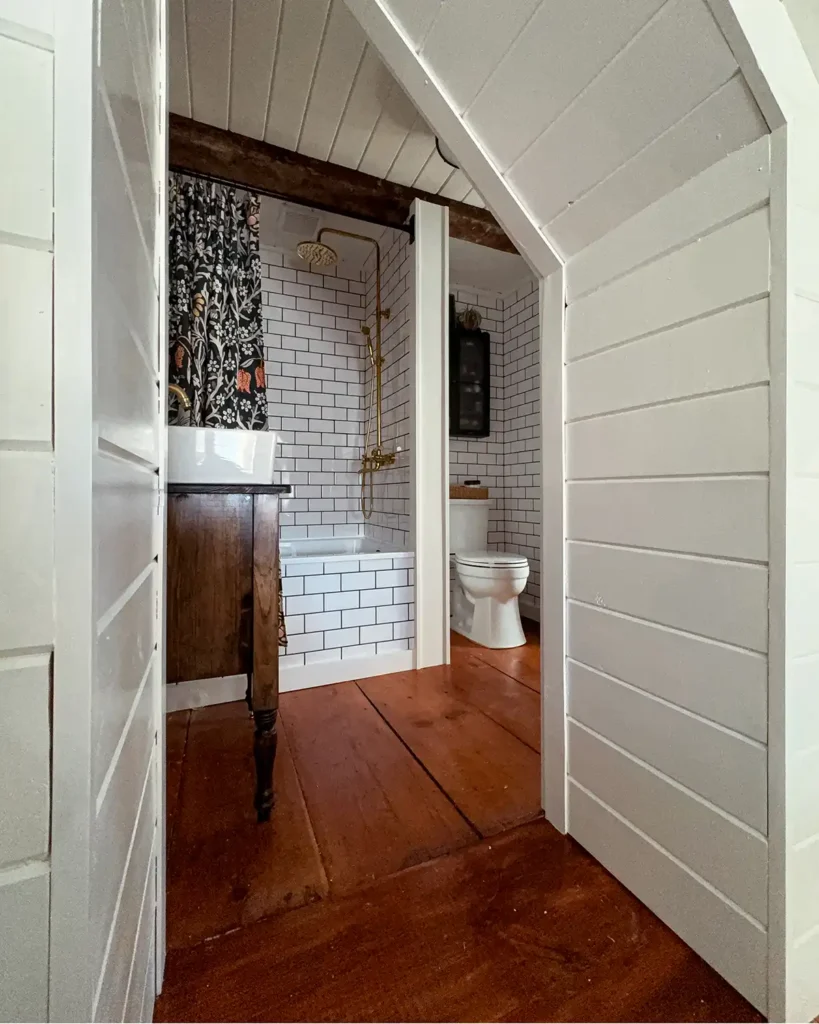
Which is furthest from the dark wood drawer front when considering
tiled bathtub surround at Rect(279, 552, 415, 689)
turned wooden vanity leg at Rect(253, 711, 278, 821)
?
tiled bathtub surround at Rect(279, 552, 415, 689)

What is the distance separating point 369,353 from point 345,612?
1.77 metres

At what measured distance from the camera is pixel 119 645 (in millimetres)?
422

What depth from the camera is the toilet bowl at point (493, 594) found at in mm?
2312

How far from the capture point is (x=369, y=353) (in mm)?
2990

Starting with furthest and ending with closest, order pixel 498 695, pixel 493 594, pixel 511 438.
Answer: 1. pixel 511 438
2. pixel 493 594
3. pixel 498 695

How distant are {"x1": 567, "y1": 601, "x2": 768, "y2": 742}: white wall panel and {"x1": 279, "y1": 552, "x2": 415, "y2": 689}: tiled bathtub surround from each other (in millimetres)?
1202

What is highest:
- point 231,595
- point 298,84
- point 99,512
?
point 298,84

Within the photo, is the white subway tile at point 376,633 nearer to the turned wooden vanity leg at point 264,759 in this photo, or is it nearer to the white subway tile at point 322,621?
the white subway tile at point 322,621

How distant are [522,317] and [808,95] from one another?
271 centimetres

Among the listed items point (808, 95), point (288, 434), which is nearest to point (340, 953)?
point (808, 95)

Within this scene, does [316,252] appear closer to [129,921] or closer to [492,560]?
[492,560]

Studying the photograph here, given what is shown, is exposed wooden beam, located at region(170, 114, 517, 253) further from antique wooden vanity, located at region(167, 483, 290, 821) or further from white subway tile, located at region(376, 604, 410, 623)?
white subway tile, located at region(376, 604, 410, 623)

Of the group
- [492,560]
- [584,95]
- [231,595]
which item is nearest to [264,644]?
[231,595]

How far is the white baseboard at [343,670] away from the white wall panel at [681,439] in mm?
1416
